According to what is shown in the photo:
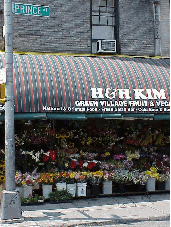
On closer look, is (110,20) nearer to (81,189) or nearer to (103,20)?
(103,20)

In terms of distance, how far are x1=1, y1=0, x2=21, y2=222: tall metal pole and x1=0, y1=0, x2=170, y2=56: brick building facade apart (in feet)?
13.4

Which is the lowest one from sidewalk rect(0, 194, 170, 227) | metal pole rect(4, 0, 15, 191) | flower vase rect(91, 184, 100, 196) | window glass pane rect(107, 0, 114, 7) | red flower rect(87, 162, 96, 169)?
sidewalk rect(0, 194, 170, 227)

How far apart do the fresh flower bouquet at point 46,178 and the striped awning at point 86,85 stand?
2273mm

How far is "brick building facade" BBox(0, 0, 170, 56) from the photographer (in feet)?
53.1

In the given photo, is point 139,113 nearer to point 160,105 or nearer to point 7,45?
point 160,105

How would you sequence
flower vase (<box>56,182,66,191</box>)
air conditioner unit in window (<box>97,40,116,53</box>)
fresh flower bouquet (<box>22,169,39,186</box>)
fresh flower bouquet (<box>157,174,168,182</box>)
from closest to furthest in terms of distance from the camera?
fresh flower bouquet (<box>22,169,39,186</box>)
flower vase (<box>56,182,66,191</box>)
fresh flower bouquet (<box>157,174,168,182</box>)
air conditioner unit in window (<box>97,40,116,53</box>)

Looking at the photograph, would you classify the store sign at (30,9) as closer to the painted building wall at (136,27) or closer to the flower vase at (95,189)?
the painted building wall at (136,27)

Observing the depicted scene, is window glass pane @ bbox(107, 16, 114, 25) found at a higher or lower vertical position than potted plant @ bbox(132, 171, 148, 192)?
higher

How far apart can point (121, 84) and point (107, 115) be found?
1.33m

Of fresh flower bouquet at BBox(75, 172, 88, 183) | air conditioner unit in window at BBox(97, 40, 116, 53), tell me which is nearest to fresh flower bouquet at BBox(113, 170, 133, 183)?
fresh flower bouquet at BBox(75, 172, 88, 183)

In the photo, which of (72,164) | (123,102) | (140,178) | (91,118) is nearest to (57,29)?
(91,118)

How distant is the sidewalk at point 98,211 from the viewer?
450 inches

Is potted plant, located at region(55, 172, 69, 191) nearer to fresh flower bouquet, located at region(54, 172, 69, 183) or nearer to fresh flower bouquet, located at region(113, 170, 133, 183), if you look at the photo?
fresh flower bouquet, located at region(54, 172, 69, 183)

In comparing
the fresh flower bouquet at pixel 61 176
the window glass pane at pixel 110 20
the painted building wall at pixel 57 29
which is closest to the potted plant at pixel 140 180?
the fresh flower bouquet at pixel 61 176
